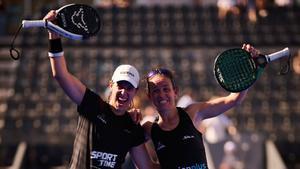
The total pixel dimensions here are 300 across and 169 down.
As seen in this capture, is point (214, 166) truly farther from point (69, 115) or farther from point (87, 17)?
point (87, 17)

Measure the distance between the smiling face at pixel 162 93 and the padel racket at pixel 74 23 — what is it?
0.75 metres

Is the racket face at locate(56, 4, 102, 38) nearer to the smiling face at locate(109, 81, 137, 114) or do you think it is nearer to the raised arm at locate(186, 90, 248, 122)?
the smiling face at locate(109, 81, 137, 114)

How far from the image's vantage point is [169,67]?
590 inches

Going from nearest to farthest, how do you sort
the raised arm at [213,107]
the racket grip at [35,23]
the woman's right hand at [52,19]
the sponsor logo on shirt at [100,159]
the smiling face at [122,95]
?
1. the racket grip at [35,23]
2. the woman's right hand at [52,19]
3. the sponsor logo on shirt at [100,159]
4. the smiling face at [122,95]
5. the raised arm at [213,107]

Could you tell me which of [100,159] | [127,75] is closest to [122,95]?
[127,75]

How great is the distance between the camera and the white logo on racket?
5.39 meters

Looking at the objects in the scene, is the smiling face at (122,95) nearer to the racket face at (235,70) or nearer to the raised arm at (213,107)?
the raised arm at (213,107)

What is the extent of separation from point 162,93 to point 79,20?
0.96 meters

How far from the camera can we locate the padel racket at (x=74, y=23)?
5.18 m

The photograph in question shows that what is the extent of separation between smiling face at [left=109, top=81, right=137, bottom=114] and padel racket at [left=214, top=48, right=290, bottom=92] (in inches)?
30.1

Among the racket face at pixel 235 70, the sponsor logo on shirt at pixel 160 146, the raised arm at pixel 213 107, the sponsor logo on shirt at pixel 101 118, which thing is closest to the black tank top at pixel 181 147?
the sponsor logo on shirt at pixel 160 146

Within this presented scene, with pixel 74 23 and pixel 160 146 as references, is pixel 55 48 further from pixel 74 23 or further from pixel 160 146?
pixel 160 146

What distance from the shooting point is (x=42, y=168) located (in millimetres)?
13078

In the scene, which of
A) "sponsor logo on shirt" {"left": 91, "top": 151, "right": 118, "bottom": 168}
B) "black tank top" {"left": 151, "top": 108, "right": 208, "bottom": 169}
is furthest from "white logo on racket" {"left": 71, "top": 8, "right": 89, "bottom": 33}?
"black tank top" {"left": 151, "top": 108, "right": 208, "bottom": 169}
